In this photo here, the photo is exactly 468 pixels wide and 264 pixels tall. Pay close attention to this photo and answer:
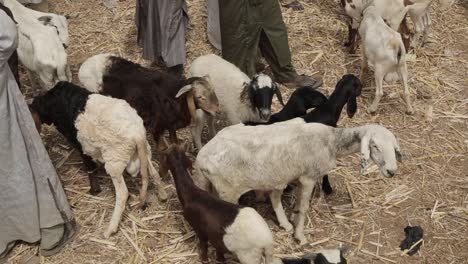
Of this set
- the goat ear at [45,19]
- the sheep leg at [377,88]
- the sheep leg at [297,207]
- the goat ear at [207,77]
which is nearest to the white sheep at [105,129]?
the goat ear at [207,77]

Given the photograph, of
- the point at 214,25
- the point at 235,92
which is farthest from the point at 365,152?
the point at 214,25

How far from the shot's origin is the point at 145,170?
17.3 feet

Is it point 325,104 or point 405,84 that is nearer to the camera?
point 325,104

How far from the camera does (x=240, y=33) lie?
6.97 metres

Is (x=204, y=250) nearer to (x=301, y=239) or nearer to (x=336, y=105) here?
(x=301, y=239)

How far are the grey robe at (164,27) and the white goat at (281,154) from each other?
249 centimetres

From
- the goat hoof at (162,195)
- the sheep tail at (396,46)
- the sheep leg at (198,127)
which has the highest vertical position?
the sheep tail at (396,46)

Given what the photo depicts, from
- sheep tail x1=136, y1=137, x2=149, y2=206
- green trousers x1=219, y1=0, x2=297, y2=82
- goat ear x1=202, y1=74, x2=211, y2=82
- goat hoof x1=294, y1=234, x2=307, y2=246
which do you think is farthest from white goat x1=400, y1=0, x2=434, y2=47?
sheep tail x1=136, y1=137, x2=149, y2=206

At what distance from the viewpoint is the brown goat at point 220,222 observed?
4344 millimetres

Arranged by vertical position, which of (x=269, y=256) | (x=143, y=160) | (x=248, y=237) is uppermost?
(x=143, y=160)

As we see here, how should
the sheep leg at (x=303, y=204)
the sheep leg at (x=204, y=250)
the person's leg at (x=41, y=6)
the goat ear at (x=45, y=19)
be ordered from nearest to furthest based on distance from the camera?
the sheep leg at (x=204, y=250) → the sheep leg at (x=303, y=204) → the goat ear at (x=45, y=19) → the person's leg at (x=41, y=6)

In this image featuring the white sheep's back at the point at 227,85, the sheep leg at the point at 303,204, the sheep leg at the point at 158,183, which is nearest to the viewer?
the sheep leg at the point at 303,204

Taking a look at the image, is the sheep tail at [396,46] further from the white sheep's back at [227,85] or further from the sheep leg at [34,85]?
the sheep leg at [34,85]

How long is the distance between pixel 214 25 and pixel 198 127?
2505mm
